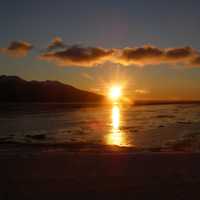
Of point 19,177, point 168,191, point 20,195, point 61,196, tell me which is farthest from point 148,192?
point 19,177

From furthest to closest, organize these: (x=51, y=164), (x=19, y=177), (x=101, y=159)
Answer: (x=101, y=159) → (x=51, y=164) → (x=19, y=177)

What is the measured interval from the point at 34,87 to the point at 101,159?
147 meters

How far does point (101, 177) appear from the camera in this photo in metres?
8.62

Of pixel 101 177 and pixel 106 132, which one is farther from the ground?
pixel 101 177

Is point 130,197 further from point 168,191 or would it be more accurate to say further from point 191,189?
point 191,189

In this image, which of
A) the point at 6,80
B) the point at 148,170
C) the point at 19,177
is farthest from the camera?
the point at 6,80

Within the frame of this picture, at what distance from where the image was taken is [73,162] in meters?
10.3

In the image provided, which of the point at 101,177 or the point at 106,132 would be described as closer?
the point at 101,177

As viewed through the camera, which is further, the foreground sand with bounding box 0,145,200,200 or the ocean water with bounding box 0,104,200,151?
the ocean water with bounding box 0,104,200,151

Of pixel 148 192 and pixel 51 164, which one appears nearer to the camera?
pixel 148 192

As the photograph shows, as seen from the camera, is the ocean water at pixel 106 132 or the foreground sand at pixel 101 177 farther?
the ocean water at pixel 106 132

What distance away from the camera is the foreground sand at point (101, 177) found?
24.0 ft

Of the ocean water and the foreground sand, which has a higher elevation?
the foreground sand

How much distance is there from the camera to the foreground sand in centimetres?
730
